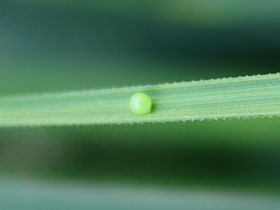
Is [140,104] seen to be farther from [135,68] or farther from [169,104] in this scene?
[135,68]

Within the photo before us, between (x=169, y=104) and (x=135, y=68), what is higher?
(x=135, y=68)

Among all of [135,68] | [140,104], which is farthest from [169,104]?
[135,68]

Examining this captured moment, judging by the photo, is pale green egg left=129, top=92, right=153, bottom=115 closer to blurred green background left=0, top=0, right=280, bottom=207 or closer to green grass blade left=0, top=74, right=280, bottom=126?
green grass blade left=0, top=74, right=280, bottom=126

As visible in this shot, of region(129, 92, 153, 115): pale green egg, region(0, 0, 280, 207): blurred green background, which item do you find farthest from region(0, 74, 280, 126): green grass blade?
region(0, 0, 280, 207): blurred green background

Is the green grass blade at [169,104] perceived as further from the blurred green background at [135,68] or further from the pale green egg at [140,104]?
the blurred green background at [135,68]

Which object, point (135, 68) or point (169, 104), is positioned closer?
point (169, 104)

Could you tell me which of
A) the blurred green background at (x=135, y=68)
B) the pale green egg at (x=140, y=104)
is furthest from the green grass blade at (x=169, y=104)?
the blurred green background at (x=135, y=68)
